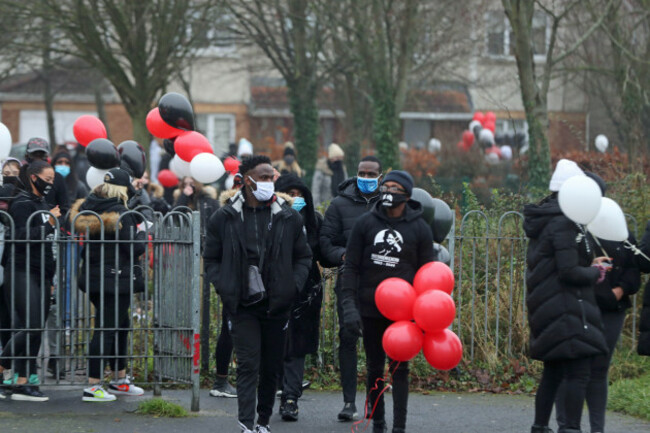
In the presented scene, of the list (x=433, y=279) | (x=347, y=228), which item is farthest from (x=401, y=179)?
(x=347, y=228)

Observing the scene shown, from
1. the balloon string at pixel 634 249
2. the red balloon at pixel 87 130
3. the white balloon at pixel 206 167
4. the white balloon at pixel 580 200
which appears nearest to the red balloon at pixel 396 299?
the white balloon at pixel 580 200

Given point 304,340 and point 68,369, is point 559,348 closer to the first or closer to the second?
point 304,340

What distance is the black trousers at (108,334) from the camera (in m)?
8.31

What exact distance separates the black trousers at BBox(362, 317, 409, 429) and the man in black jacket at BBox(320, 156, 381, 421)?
0.76 m

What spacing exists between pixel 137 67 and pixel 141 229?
10.5 m

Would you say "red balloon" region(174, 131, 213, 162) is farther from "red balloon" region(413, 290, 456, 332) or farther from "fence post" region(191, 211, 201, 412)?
"red balloon" region(413, 290, 456, 332)

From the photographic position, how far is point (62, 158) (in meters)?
12.6

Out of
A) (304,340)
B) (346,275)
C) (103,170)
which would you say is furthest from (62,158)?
(346,275)

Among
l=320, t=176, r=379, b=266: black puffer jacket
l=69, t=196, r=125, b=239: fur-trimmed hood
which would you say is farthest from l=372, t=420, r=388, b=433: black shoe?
l=69, t=196, r=125, b=239: fur-trimmed hood

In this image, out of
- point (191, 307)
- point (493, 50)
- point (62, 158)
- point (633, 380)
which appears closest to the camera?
point (191, 307)

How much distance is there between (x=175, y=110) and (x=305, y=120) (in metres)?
15.7

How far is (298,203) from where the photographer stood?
8352mm

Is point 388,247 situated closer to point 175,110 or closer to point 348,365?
point 348,365

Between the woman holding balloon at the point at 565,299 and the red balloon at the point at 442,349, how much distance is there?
1.74 ft
